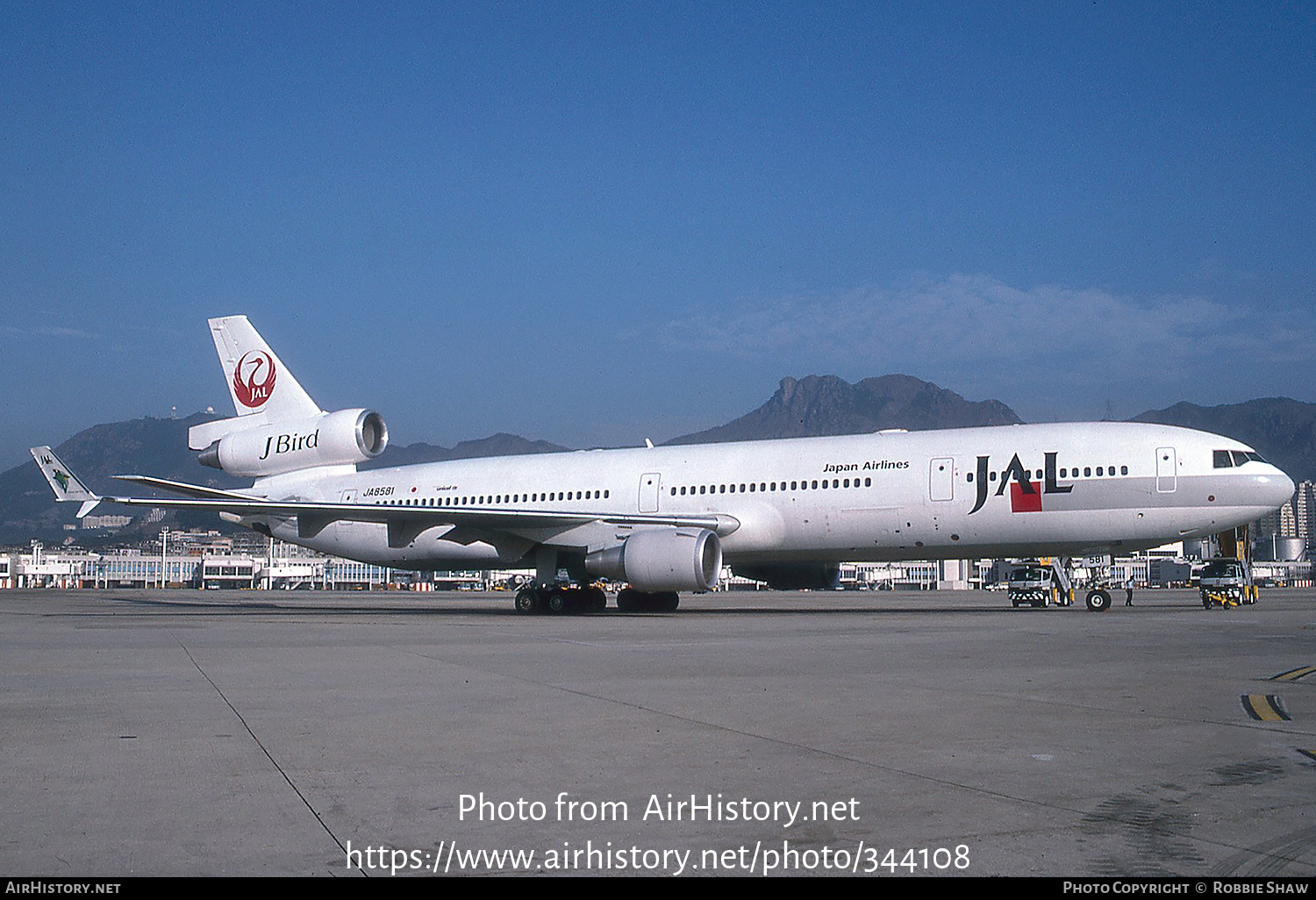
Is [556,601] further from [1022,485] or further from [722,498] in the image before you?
[1022,485]

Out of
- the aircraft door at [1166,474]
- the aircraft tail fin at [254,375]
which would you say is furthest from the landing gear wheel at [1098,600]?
the aircraft tail fin at [254,375]

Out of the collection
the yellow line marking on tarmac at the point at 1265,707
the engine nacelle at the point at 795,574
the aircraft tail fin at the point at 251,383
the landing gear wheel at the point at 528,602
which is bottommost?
the landing gear wheel at the point at 528,602

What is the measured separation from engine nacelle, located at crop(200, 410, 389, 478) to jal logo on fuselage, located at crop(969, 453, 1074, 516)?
55.4ft

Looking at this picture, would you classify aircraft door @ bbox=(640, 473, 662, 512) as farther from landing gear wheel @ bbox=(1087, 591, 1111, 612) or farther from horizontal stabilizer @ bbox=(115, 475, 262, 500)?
landing gear wheel @ bbox=(1087, 591, 1111, 612)

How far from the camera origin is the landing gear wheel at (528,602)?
88.4 ft

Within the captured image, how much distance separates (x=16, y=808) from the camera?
4941mm

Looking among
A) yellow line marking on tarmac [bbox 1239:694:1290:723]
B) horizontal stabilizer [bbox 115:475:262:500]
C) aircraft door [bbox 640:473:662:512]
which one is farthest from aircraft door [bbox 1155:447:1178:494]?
horizontal stabilizer [bbox 115:475:262:500]

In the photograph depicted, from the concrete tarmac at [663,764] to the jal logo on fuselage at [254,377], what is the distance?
65.7 feet

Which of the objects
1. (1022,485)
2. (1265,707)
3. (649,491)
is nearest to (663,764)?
(1265,707)

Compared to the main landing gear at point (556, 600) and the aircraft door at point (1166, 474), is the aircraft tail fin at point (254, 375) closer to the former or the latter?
the main landing gear at point (556, 600)

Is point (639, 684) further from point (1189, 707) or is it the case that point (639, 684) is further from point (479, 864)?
point (479, 864)

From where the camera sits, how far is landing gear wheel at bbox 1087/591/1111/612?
25188 mm
